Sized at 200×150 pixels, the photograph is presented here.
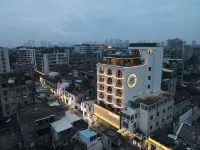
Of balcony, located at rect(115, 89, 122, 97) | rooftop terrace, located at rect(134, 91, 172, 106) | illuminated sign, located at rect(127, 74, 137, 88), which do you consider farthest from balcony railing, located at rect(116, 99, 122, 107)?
illuminated sign, located at rect(127, 74, 137, 88)

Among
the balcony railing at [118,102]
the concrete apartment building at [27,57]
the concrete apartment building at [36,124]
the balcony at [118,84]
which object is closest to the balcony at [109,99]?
the balcony railing at [118,102]

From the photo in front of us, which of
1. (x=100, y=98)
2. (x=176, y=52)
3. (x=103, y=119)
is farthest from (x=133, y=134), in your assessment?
A: (x=176, y=52)

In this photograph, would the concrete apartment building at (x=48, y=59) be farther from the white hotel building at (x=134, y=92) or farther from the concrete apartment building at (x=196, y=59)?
the concrete apartment building at (x=196, y=59)

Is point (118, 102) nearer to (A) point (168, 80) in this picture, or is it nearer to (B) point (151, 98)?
(B) point (151, 98)

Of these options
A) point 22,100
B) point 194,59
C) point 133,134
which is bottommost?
point 133,134

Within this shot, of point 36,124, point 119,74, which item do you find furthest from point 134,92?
point 36,124

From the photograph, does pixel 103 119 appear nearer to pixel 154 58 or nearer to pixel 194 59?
pixel 154 58
